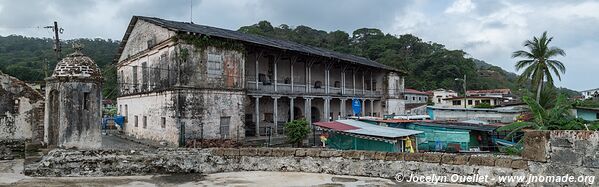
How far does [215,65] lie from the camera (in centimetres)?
2108

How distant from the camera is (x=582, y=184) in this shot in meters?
5.20

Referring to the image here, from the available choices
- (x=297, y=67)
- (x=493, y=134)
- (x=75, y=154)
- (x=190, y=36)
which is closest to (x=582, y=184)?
(x=75, y=154)

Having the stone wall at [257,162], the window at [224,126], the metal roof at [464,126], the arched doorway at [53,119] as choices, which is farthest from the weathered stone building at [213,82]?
the stone wall at [257,162]

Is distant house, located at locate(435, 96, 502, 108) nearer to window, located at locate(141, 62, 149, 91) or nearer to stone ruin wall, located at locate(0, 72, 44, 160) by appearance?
window, located at locate(141, 62, 149, 91)

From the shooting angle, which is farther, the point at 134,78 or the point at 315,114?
the point at 315,114

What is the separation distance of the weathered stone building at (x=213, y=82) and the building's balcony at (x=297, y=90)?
0.07 meters

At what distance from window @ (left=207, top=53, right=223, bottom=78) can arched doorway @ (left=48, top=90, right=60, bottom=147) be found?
12.4 meters

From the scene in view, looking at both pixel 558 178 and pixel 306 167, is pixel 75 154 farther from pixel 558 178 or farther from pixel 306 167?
pixel 558 178

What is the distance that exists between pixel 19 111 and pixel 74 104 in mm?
2357

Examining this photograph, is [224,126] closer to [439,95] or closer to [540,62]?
[540,62]

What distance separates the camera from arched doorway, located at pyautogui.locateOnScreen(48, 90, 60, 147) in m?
8.36

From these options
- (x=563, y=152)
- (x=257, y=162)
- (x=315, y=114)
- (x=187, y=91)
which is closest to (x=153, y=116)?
(x=187, y=91)

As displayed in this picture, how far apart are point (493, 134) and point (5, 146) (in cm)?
1941

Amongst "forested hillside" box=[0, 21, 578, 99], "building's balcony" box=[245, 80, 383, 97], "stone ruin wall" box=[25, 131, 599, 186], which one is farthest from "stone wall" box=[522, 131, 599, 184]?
"forested hillside" box=[0, 21, 578, 99]
